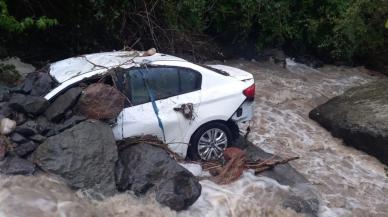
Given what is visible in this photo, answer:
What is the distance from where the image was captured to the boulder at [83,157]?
6617mm

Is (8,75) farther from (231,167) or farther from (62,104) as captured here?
(231,167)

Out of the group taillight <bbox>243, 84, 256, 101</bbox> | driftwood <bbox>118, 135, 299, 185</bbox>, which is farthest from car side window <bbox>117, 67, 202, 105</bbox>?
taillight <bbox>243, 84, 256, 101</bbox>

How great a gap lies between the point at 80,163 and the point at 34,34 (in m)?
6.14

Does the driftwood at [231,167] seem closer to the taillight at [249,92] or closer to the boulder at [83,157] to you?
the taillight at [249,92]

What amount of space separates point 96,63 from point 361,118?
5759 millimetres

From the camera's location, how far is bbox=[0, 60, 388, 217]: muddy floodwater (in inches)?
249

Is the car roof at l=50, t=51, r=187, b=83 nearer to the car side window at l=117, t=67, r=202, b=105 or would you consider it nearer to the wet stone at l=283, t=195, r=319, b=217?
the car side window at l=117, t=67, r=202, b=105

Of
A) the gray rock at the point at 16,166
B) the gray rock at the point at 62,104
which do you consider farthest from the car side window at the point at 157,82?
the gray rock at the point at 16,166

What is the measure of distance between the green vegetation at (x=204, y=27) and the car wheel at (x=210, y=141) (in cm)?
373

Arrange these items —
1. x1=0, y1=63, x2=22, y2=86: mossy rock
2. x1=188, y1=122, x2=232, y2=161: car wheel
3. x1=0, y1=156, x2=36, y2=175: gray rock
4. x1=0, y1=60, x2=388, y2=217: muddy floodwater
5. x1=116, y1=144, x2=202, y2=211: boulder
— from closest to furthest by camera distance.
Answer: x1=0, y1=60, x2=388, y2=217: muddy floodwater < x1=0, y1=156, x2=36, y2=175: gray rock < x1=116, y1=144, x2=202, y2=211: boulder < x1=188, y1=122, x2=232, y2=161: car wheel < x1=0, y1=63, x2=22, y2=86: mossy rock

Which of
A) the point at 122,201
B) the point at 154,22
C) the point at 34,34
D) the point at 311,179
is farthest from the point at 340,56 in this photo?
the point at 122,201

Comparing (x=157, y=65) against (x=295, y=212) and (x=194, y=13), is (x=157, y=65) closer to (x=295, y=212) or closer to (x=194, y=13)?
(x=295, y=212)

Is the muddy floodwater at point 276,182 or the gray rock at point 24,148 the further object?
the gray rock at point 24,148

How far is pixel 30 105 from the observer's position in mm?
6926
